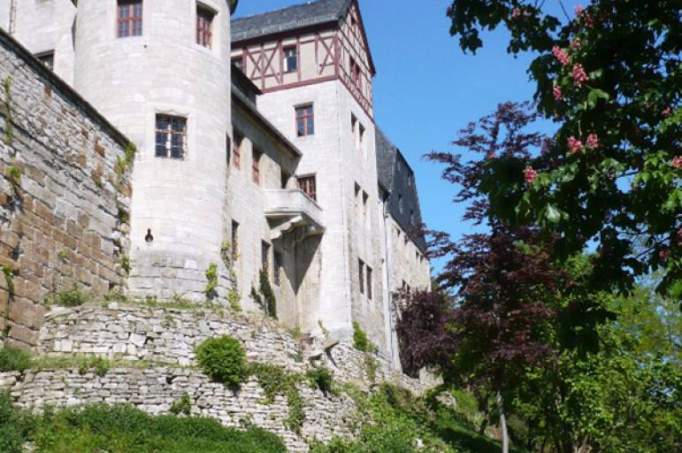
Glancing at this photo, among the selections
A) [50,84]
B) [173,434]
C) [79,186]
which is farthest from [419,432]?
[50,84]

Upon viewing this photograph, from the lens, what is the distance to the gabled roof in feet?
121

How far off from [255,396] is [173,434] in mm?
3157

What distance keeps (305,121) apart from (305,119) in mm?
89

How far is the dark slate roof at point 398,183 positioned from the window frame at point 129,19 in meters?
18.2

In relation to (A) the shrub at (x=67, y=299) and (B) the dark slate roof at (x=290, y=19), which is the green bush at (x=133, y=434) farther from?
(B) the dark slate roof at (x=290, y=19)

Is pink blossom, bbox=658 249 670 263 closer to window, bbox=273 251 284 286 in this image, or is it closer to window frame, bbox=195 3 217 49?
window frame, bbox=195 3 217 49

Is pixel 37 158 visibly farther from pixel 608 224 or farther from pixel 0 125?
pixel 608 224

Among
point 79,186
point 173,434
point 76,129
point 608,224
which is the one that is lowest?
point 173,434

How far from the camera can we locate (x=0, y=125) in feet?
64.5

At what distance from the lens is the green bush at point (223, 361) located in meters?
21.4

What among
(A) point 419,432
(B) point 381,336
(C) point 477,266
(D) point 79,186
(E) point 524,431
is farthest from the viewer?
(E) point 524,431

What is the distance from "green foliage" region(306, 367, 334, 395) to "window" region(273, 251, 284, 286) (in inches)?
309

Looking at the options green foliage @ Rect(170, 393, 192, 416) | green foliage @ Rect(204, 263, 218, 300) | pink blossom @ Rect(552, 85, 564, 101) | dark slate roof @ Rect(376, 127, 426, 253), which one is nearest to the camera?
pink blossom @ Rect(552, 85, 564, 101)

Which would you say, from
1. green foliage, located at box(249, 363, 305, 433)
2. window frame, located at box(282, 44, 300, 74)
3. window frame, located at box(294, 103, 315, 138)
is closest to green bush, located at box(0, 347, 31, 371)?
green foliage, located at box(249, 363, 305, 433)
